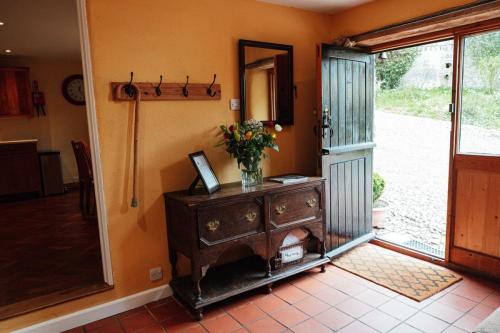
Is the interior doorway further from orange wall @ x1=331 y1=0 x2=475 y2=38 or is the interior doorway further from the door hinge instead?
the door hinge

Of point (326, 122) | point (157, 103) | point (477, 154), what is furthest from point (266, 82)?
point (477, 154)

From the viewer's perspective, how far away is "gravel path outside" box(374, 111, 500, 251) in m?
3.95

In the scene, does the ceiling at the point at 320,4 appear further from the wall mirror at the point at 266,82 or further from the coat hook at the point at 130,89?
the coat hook at the point at 130,89

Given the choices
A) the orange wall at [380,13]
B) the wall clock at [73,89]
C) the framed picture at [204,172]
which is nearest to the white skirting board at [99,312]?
the framed picture at [204,172]

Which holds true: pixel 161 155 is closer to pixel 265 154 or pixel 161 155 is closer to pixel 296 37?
pixel 265 154

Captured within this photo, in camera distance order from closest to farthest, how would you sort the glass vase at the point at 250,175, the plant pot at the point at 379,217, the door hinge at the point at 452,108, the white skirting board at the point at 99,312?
1. the white skirting board at the point at 99,312
2. the glass vase at the point at 250,175
3. the door hinge at the point at 452,108
4. the plant pot at the point at 379,217

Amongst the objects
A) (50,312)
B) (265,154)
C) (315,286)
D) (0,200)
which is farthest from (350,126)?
(0,200)

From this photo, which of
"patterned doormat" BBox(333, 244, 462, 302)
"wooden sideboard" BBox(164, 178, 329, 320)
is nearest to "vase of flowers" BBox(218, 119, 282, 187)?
"wooden sideboard" BBox(164, 178, 329, 320)

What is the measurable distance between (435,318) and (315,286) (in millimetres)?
845

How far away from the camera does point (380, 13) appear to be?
3.02 metres

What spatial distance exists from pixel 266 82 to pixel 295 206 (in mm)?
1132

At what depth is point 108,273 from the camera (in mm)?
2383

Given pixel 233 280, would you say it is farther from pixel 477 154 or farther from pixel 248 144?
pixel 477 154

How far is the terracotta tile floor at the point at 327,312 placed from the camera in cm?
217
